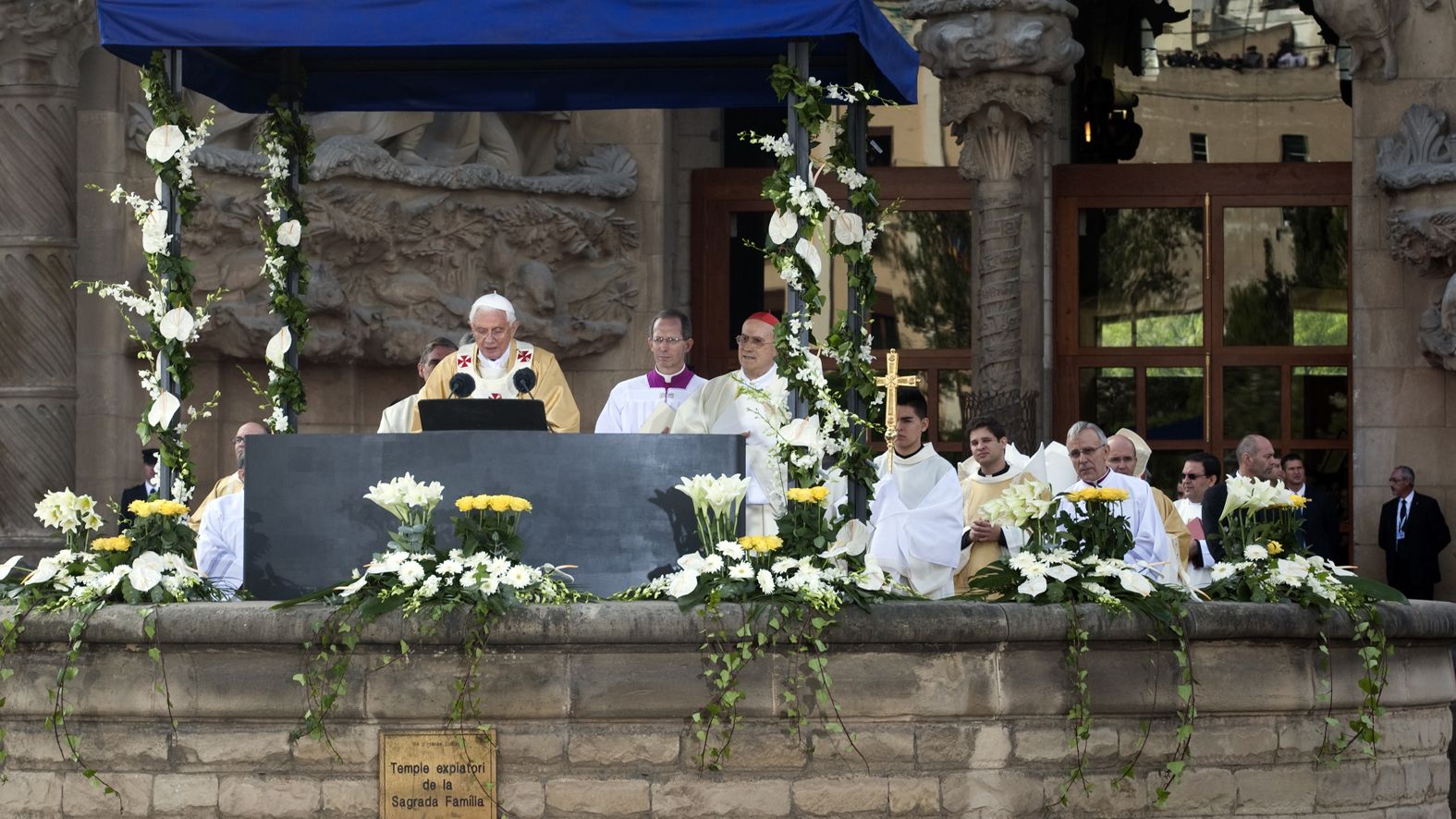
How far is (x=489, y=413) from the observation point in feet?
31.5

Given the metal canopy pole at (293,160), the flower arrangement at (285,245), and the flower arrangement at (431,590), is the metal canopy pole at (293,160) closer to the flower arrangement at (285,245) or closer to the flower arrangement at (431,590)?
the flower arrangement at (285,245)

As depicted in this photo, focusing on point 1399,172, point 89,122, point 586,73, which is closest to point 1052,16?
point 1399,172

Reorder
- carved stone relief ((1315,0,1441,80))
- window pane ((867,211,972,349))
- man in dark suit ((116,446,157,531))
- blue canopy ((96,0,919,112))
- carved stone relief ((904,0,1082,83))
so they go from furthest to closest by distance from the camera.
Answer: window pane ((867,211,972,349)) → carved stone relief ((1315,0,1441,80)) → carved stone relief ((904,0,1082,83)) → man in dark suit ((116,446,157,531)) → blue canopy ((96,0,919,112))

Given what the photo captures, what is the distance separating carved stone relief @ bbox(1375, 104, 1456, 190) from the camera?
1631 cm

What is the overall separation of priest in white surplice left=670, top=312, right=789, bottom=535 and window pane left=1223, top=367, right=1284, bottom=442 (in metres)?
8.55

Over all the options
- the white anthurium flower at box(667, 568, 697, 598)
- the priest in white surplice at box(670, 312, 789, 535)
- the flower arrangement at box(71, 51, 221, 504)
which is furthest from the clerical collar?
the white anthurium flower at box(667, 568, 697, 598)

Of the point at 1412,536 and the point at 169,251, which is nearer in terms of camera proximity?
the point at 169,251

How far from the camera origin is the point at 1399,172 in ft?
54.1

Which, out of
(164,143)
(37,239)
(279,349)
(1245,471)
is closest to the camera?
(164,143)

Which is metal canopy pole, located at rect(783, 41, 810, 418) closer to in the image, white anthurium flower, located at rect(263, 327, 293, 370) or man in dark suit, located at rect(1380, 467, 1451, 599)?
white anthurium flower, located at rect(263, 327, 293, 370)

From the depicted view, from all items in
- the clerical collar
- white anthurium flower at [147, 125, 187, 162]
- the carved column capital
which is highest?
the carved column capital

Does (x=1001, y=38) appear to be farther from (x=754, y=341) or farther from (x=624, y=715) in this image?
(x=624, y=715)

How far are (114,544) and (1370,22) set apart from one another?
1087 cm

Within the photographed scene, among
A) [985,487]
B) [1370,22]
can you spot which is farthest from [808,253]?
[1370,22]
